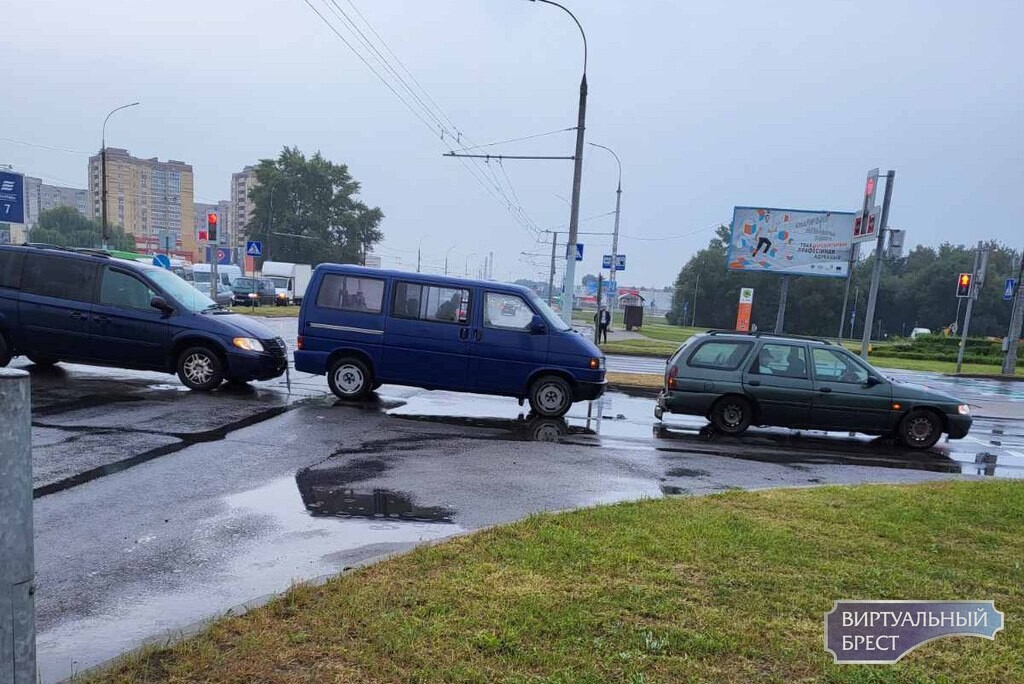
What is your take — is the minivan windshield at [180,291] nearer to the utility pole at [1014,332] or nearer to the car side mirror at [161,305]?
the car side mirror at [161,305]

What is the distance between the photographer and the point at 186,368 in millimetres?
10453

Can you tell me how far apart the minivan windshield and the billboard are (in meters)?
27.1

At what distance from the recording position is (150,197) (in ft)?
373

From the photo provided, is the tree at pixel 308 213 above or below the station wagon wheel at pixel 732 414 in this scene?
above

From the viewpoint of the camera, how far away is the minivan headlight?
10477mm

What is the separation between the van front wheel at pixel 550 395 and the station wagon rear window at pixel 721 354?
2033 mm

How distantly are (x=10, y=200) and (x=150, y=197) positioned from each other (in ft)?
381

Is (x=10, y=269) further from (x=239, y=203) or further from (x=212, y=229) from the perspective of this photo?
(x=239, y=203)

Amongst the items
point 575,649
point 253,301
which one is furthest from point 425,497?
point 253,301

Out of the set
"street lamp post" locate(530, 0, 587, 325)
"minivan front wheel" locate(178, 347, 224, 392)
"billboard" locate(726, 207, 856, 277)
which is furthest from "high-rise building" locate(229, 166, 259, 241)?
"minivan front wheel" locate(178, 347, 224, 392)

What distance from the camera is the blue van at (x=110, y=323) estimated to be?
33.7 feet

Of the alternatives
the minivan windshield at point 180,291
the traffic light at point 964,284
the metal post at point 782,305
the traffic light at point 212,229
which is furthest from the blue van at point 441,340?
the traffic light at point 964,284

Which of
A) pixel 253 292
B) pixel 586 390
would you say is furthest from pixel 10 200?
pixel 253 292

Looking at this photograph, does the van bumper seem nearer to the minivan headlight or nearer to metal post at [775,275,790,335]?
the minivan headlight
